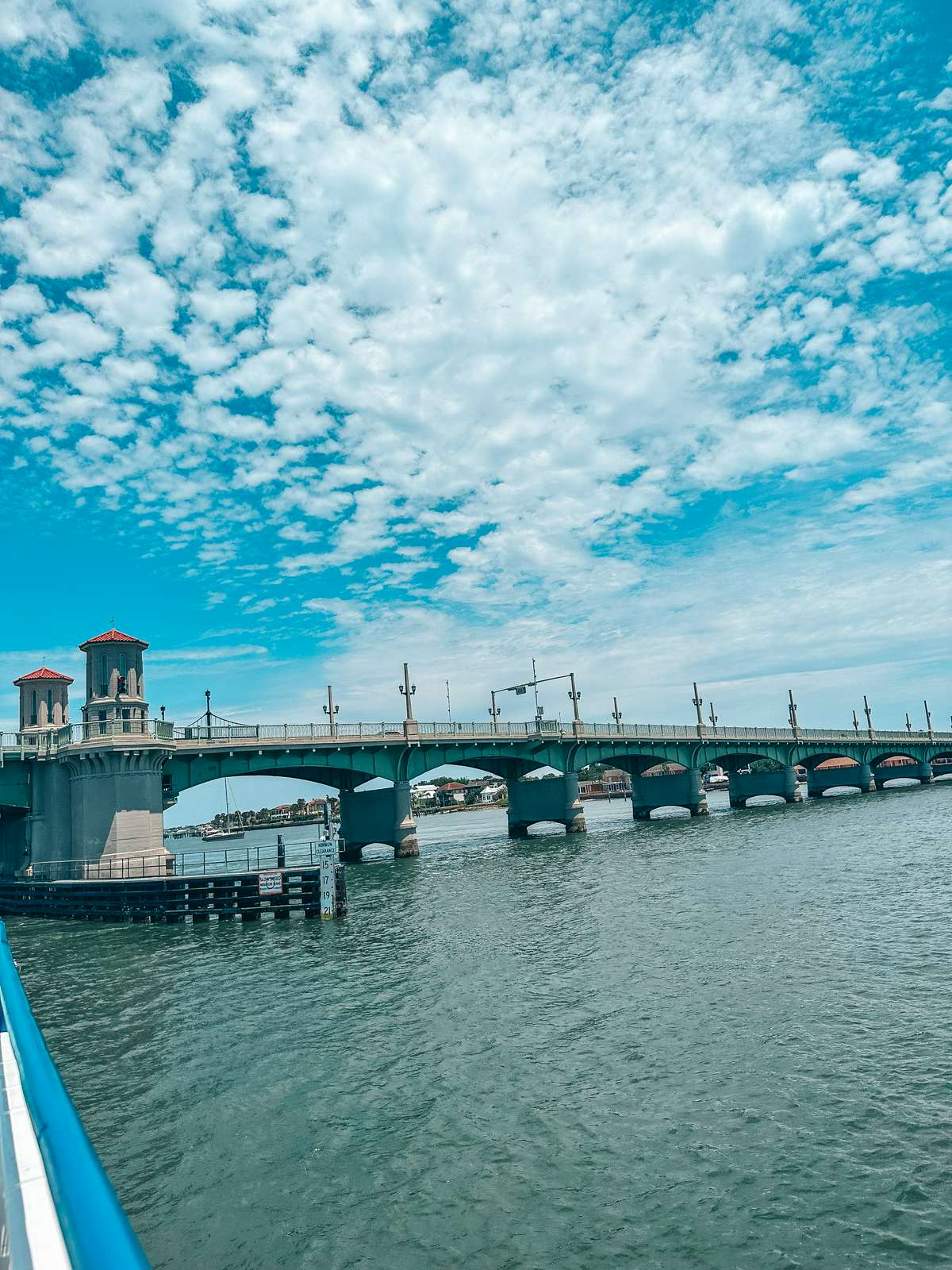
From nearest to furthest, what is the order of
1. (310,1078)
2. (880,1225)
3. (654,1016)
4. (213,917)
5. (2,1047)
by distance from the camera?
(2,1047), (880,1225), (310,1078), (654,1016), (213,917)

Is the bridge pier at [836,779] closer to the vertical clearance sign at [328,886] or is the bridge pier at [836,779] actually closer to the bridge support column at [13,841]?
the vertical clearance sign at [328,886]

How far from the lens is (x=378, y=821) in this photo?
80.8 metres

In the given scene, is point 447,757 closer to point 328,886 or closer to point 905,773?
point 328,886

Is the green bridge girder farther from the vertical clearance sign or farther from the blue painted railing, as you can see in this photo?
the blue painted railing

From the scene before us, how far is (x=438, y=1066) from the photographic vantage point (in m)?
18.3

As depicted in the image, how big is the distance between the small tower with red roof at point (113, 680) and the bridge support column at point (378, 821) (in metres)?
29.3

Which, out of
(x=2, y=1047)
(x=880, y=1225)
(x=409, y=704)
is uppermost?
(x=409, y=704)

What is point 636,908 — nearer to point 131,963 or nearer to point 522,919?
point 522,919

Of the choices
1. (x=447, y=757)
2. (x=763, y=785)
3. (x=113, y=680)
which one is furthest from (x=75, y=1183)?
(x=763, y=785)

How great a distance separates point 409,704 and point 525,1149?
68296 millimetres

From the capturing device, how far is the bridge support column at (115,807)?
5106 centimetres

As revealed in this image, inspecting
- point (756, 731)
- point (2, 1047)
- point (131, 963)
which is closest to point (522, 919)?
point (131, 963)

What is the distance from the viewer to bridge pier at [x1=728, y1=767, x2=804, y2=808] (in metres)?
126

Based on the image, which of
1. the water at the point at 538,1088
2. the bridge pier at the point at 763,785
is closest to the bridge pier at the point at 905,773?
the bridge pier at the point at 763,785
